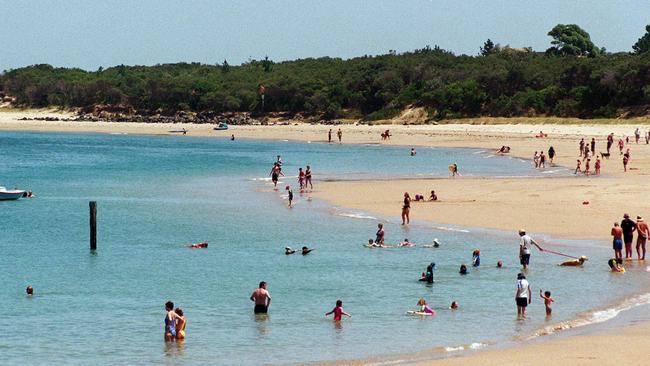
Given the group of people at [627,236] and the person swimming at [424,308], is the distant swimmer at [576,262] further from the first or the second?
the person swimming at [424,308]

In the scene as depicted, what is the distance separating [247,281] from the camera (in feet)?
98.0

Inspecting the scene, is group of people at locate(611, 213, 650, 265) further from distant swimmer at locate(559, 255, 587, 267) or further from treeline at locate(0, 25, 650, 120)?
treeline at locate(0, 25, 650, 120)

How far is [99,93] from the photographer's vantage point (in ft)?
485

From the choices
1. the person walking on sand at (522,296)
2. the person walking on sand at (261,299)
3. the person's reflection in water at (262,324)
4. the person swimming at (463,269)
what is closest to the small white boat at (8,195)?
the person swimming at (463,269)

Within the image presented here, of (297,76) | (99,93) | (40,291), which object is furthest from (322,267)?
(99,93)

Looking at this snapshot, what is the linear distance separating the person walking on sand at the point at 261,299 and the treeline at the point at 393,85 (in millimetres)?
76500

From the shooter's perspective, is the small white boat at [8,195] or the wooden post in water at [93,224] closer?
the wooden post in water at [93,224]

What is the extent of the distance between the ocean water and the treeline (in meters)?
48.3

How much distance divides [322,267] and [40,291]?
8.43 metres

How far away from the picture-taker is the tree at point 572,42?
143m

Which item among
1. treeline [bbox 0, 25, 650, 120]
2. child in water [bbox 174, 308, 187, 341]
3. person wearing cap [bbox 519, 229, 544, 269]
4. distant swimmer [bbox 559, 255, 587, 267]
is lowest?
child in water [bbox 174, 308, 187, 341]

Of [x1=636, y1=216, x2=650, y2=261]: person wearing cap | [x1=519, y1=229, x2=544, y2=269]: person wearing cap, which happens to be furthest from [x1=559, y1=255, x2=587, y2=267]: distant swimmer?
[x1=636, y1=216, x2=650, y2=261]: person wearing cap

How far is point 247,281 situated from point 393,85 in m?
94.6

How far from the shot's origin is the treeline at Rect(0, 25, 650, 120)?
102m
